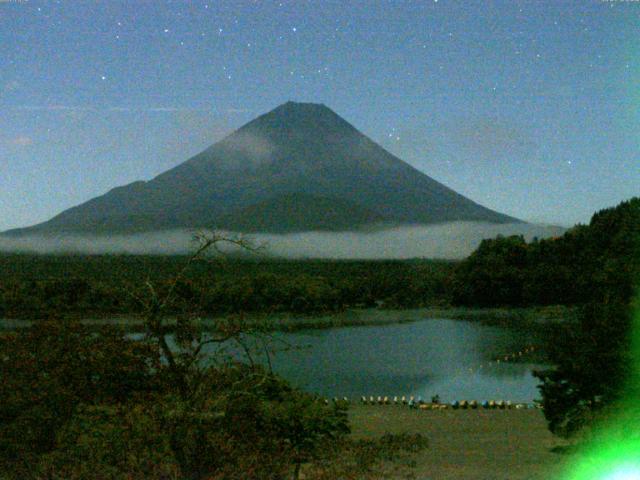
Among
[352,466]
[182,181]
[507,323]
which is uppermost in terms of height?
[182,181]

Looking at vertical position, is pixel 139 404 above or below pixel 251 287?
above

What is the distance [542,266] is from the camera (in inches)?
1614

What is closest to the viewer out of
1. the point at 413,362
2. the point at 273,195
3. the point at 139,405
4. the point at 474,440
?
the point at 139,405

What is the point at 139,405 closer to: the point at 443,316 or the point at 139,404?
the point at 139,404

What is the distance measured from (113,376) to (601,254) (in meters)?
39.3

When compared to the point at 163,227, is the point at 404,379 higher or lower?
lower

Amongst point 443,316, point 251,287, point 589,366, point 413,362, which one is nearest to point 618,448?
point 589,366

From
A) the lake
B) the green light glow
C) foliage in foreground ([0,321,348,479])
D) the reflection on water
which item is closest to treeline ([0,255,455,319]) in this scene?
the lake

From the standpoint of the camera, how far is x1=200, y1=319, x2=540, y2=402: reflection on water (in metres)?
16.9

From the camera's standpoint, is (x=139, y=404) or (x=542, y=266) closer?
(x=139, y=404)

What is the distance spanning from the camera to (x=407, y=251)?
81375 millimetres

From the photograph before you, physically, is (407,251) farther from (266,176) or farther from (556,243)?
(556,243)

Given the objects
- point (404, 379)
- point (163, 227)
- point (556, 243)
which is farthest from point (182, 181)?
point (404, 379)

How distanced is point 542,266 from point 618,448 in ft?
124
